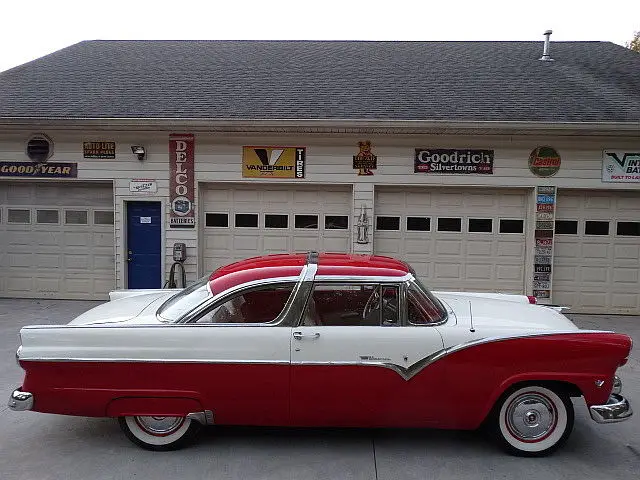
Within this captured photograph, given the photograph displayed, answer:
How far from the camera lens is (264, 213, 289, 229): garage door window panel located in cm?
968

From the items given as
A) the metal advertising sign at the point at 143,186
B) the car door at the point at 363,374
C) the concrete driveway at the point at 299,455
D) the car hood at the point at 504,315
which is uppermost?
the metal advertising sign at the point at 143,186

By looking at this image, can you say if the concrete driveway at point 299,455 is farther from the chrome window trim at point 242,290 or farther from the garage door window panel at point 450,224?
the garage door window panel at point 450,224

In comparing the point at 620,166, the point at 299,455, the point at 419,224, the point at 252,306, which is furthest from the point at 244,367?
the point at 620,166

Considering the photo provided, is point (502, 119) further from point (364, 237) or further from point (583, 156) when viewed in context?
point (364, 237)

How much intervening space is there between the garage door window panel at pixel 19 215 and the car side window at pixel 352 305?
8027 millimetres

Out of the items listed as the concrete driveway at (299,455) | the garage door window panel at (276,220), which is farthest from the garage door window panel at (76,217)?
the concrete driveway at (299,455)

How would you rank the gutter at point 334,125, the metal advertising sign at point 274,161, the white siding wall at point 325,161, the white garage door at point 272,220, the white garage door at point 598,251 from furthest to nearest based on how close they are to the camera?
the white garage door at point 272,220, the metal advertising sign at point 274,161, the white garage door at point 598,251, the white siding wall at point 325,161, the gutter at point 334,125

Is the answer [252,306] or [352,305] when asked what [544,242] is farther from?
[252,306]

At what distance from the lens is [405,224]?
958 cm

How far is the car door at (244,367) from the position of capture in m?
3.90

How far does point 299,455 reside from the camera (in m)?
4.04

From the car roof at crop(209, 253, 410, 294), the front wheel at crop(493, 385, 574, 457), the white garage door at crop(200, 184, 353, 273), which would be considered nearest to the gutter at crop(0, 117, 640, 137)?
the white garage door at crop(200, 184, 353, 273)

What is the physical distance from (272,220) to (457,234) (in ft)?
10.9

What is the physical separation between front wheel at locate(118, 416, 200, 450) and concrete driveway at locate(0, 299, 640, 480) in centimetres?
7
